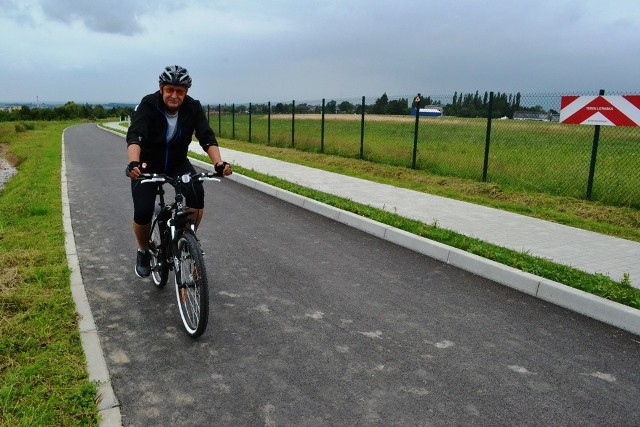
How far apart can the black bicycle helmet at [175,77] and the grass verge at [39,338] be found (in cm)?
206

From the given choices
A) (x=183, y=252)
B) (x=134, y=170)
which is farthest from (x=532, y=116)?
(x=134, y=170)

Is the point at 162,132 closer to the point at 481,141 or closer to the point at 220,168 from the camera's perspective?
the point at 220,168

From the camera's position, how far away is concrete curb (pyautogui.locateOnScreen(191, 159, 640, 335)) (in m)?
4.36

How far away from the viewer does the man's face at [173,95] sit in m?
4.16

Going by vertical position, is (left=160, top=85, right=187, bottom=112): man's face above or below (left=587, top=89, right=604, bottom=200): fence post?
above

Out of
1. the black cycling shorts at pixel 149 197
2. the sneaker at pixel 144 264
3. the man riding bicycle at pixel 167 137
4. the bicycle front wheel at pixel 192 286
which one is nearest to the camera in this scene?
the bicycle front wheel at pixel 192 286

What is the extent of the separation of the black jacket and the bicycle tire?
54cm

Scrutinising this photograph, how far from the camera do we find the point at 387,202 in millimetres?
9156

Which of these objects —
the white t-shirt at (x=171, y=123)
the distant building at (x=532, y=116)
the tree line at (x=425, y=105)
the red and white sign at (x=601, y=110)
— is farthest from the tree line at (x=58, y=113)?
the white t-shirt at (x=171, y=123)

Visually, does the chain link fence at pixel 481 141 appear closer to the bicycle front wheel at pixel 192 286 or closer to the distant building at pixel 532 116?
the distant building at pixel 532 116

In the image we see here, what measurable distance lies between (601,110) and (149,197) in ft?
26.6

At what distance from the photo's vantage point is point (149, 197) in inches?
177

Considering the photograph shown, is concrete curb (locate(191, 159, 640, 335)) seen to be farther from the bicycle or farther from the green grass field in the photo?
the green grass field

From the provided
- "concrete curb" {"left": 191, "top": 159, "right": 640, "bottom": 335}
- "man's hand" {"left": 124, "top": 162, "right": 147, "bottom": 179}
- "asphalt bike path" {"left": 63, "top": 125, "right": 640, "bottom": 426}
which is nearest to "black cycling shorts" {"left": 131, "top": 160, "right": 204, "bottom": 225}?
"man's hand" {"left": 124, "top": 162, "right": 147, "bottom": 179}
